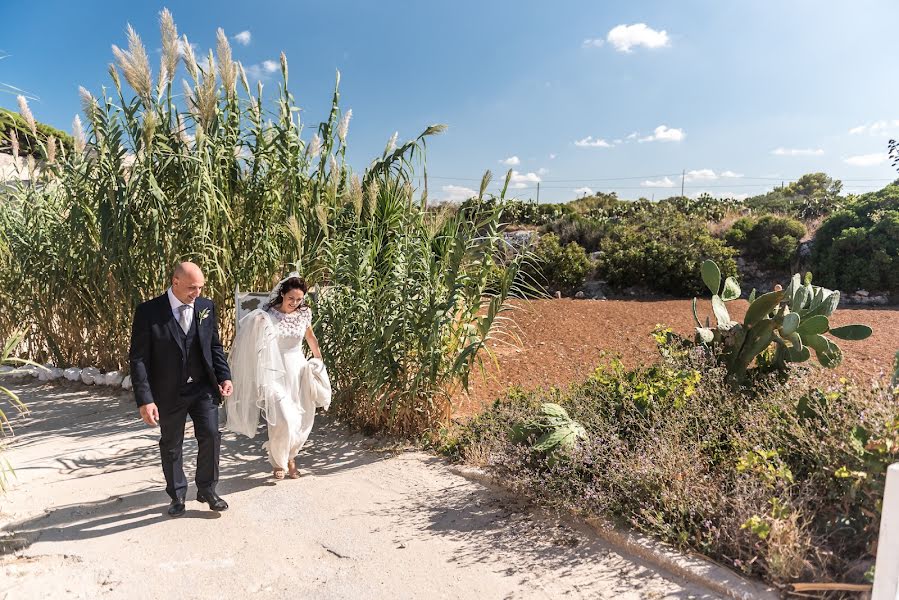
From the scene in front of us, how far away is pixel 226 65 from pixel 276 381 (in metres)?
2.64

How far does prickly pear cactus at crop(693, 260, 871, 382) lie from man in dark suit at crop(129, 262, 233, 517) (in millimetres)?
3123

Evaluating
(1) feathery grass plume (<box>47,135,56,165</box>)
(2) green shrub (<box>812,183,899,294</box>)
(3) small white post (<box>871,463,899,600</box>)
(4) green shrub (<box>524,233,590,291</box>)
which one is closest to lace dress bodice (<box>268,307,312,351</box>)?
(3) small white post (<box>871,463,899,600</box>)

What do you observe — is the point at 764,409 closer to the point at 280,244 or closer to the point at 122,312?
the point at 280,244

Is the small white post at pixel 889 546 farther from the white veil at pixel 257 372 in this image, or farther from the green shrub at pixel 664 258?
the green shrub at pixel 664 258

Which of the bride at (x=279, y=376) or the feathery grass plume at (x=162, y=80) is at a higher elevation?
the feathery grass plume at (x=162, y=80)

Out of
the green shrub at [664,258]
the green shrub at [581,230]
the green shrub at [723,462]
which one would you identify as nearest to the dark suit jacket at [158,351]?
the green shrub at [723,462]

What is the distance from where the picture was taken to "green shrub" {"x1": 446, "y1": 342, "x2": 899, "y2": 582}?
7.84 feet

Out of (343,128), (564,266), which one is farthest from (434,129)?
(564,266)

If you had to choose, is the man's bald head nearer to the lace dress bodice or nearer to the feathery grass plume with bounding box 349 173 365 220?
the lace dress bodice

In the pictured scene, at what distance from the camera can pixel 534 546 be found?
109 inches

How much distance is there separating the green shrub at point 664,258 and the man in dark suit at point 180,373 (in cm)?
907

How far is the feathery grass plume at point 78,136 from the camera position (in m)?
5.37

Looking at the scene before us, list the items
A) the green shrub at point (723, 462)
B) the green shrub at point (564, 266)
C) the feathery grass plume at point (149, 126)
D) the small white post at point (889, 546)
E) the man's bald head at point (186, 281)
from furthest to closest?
the green shrub at point (564, 266), the feathery grass plume at point (149, 126), the man's bald head at point (186, 281), the green shrub at point (723, 462), the small white post at point (889, 546)

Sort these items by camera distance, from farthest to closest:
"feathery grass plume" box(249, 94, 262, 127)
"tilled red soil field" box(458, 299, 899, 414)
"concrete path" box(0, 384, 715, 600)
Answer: "tilled red soil field" box(458, 299, 899, 414) → "feathery grass plume" box(249, 94, 262, 127) → "concrete path" box(0, 384, 715, 600)
